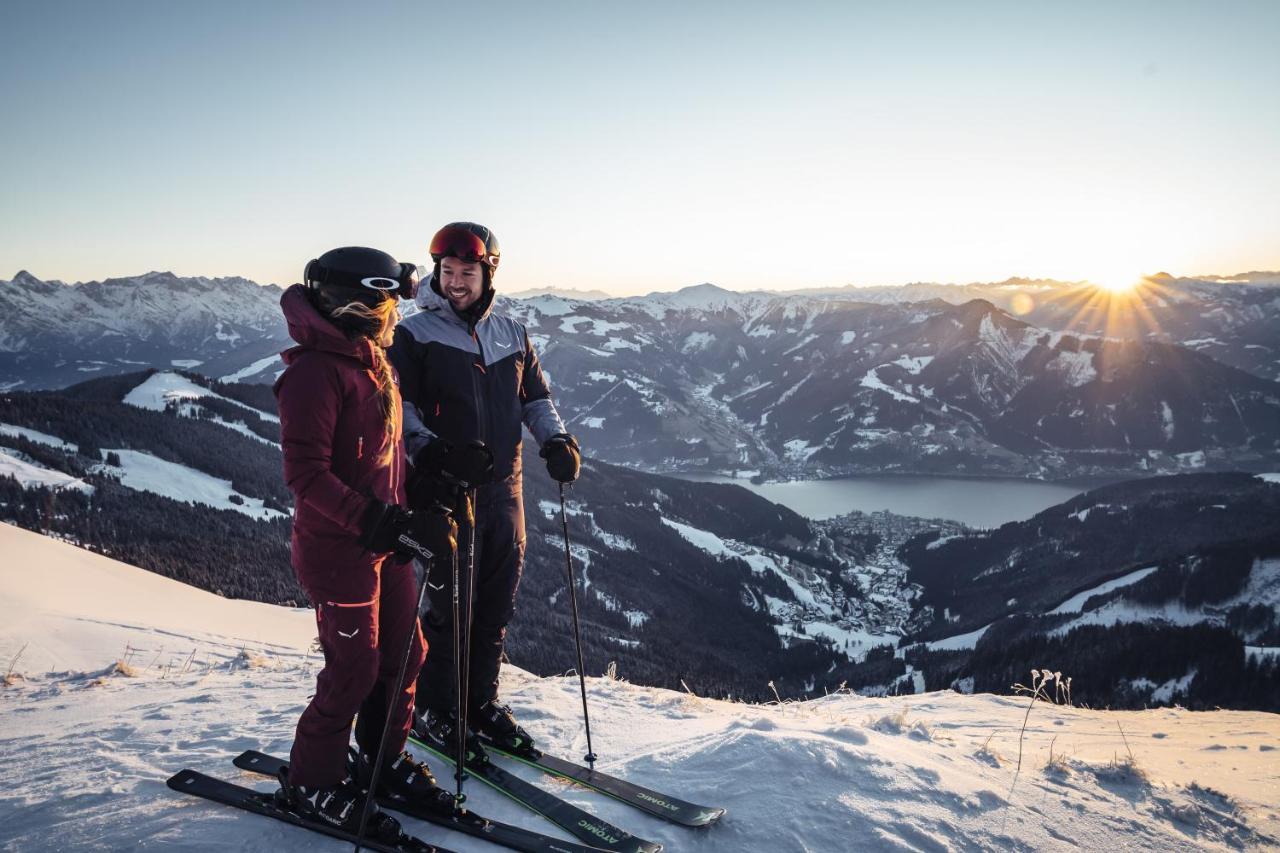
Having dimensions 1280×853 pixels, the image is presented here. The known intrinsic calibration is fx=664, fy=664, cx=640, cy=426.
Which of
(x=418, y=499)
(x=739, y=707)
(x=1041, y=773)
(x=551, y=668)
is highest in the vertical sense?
(x=418, y=499)

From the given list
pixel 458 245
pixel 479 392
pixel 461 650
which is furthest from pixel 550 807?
pixel 458 245

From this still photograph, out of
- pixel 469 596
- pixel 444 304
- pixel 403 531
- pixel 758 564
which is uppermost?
pixel 444 304

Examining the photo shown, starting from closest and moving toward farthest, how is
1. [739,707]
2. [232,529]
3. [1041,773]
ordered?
→ [1041,773] < [739,707] < [232,529]

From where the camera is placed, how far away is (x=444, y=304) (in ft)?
15.6

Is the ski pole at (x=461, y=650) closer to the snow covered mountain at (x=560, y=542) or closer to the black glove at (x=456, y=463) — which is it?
the black glove at (x=456, y=463)

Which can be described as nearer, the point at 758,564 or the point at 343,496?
the point at 343,496

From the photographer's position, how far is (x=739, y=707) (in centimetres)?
750

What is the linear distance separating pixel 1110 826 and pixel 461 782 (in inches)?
159

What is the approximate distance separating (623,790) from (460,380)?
296 centimetres

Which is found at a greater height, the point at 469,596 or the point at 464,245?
the point at 464,245

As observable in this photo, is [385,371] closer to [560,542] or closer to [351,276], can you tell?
[351,276]

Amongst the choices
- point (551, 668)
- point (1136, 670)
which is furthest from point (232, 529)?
point (1136, 670)

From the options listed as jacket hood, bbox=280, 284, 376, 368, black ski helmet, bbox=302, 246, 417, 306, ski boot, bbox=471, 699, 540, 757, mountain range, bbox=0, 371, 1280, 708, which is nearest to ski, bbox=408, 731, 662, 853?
ski boot, bbox=471, 699, 540, 757

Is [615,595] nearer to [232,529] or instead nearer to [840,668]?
[840,668]
